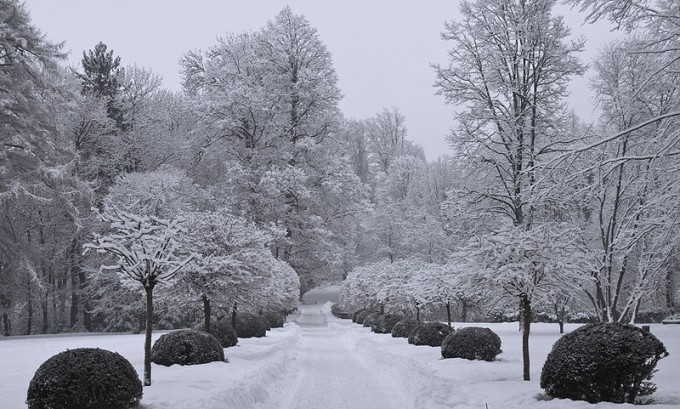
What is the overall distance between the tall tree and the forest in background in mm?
81

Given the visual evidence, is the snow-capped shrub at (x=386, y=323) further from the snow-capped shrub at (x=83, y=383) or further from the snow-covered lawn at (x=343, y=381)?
the snow-capped shrub at (x=83, y=383)

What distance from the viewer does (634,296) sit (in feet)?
28.7

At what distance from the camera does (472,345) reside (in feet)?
39.3

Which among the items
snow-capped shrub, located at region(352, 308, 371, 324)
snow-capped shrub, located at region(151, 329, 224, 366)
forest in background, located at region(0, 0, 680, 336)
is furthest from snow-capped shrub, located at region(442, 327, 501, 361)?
snow-capped shrub, located at region(352, 308, 371, 324)

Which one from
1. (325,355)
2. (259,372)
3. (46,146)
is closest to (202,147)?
(46,146)

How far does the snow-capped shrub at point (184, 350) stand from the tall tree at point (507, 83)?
1001 cm

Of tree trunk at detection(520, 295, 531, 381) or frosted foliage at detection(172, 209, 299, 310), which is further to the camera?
frosted foliage at detection(172, 209, 299, 310)

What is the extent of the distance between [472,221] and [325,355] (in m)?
6.97

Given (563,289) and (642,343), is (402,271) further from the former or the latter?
(642,343)

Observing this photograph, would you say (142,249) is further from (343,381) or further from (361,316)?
(361,316)

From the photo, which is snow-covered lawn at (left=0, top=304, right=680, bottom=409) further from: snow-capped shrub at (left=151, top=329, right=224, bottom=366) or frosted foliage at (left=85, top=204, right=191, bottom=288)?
frosted foliage at (left=85, top=204, right=191, bottom=288)

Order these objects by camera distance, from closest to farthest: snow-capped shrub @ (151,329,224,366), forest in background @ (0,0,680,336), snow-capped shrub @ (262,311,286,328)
Result: forest in background @ (0,0,680,336) < snow-capped shrub @ (151,329,224,366) < snow-capped shrub @ (262,311,286,328)

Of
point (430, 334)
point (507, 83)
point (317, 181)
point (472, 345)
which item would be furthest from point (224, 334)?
point (317, 181)

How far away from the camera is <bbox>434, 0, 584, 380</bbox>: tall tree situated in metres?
16.0
